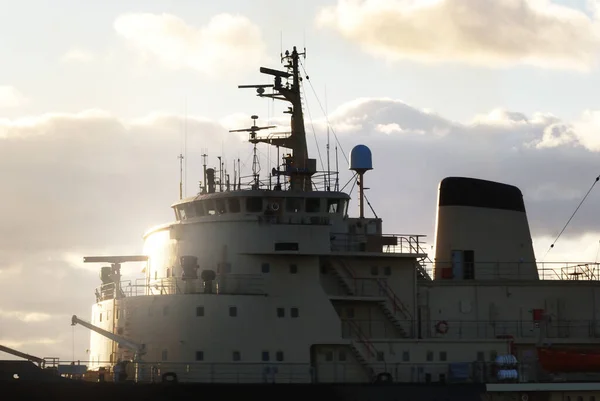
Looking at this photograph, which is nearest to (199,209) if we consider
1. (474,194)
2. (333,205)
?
(333,205)

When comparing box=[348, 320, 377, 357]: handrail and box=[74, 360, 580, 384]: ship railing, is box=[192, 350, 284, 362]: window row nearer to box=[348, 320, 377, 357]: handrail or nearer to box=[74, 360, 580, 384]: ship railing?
box=[74, 360, 580, 384]: ship railing

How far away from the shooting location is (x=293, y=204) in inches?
1657

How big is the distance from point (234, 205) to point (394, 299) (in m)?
5.95

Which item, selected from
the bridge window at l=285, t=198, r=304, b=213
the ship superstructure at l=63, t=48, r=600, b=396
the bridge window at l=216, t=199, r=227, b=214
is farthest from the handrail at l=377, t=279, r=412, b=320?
the bridge window at l=216, t=199, r=227, b=214

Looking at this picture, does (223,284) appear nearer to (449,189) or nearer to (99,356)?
(99,356)

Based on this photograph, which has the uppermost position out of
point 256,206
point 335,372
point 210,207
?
point 210,207

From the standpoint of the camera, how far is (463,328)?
141 ft

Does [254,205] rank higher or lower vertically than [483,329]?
higher

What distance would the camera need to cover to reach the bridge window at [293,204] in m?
42.0

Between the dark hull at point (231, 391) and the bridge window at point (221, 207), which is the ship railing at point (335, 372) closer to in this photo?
the dark hull at point (231, 391)

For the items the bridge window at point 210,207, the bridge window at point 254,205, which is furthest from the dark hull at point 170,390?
the bridge window at point 210,207

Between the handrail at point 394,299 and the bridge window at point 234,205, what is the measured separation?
507 cm

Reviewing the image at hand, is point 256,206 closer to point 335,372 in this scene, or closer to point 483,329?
point 335,372

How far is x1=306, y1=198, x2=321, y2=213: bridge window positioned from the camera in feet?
139
